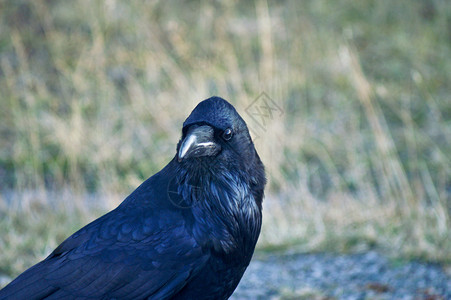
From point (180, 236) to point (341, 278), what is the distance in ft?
5.68

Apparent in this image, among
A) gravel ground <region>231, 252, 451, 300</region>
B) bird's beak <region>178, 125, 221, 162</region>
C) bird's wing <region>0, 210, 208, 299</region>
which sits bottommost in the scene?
gravel ground <region>231, 252, 451, 300</region>

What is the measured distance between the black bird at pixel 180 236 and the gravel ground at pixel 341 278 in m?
1.19

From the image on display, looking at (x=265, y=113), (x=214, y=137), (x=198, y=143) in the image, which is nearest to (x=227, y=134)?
(x=214, y=137)

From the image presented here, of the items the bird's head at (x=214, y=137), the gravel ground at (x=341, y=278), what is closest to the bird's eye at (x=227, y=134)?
the bird's head at (x=214, y=137)

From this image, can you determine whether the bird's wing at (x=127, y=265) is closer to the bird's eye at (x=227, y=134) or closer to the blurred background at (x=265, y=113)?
the bird's eye at (x=227, y=134)

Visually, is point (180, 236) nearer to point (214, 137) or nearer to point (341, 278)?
point (214, 137)

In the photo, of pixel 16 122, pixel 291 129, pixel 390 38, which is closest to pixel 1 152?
pixel 16 122

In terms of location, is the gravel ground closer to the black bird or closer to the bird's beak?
the black bird

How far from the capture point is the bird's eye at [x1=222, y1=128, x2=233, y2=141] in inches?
111

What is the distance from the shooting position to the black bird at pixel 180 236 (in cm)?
275

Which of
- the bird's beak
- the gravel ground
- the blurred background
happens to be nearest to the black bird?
the bird's beak

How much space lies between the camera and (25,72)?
671 cm

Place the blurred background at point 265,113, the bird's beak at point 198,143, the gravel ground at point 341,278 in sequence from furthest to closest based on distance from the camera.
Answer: the blurred background at point 265,113 < the gravel ground at point 341,278 < the bird's beak at point 198,143

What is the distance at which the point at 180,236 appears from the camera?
A: 2.78m
